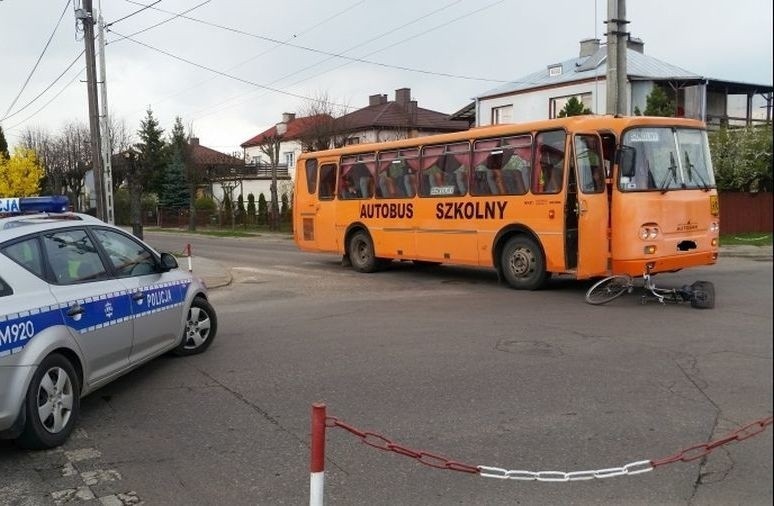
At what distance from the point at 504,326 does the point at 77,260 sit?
5176mm

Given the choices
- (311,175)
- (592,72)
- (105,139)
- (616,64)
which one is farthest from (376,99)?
(616,64)

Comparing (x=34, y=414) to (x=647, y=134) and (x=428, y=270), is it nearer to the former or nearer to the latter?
(x=647, y=134)

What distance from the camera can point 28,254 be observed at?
5141 mm

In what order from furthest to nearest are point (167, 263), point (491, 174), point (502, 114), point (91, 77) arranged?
1. point (502, 114)
2. point (91, 77)
3. point (491, 174)
4. point (167, 263)

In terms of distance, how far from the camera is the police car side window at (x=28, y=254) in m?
5.02

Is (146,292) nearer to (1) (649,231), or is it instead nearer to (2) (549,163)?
(1) (649,231)

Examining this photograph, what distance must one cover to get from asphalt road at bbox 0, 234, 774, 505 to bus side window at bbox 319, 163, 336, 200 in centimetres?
786

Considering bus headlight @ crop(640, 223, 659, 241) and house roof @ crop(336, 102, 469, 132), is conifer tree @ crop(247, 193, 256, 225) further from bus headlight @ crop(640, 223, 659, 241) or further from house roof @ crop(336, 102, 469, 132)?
bus headlight @ crop(640, 223, 659, 241)

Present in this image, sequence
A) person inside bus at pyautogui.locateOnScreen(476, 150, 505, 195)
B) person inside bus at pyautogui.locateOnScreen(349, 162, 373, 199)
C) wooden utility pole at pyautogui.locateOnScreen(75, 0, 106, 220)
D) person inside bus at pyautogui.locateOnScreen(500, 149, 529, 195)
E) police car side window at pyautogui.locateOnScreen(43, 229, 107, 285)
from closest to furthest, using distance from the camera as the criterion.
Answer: police car side window at pyautogui.locateOnScreen(43, 229, 107, 285), person inside bus at pyautogui.locateOnScreen(500, 149, 529, 195), person inside bus at pyautogui.locateOnScreen(476, 150, 505, 195), person inside bus at pyautogui.locateOnScreen(349, 162, 373, 199), wooden utility pole at pyautogui.locateOnScreen(75, 0, 106, 220)

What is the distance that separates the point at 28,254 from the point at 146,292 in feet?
4.35

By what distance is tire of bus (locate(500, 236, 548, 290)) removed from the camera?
1191 cm

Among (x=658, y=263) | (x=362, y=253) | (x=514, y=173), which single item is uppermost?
(x=514, y=173)

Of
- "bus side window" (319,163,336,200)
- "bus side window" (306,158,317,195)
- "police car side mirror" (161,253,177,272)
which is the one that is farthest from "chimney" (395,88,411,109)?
"police car side mirror" (161,253,177,272)

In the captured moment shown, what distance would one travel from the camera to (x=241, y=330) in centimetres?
918
